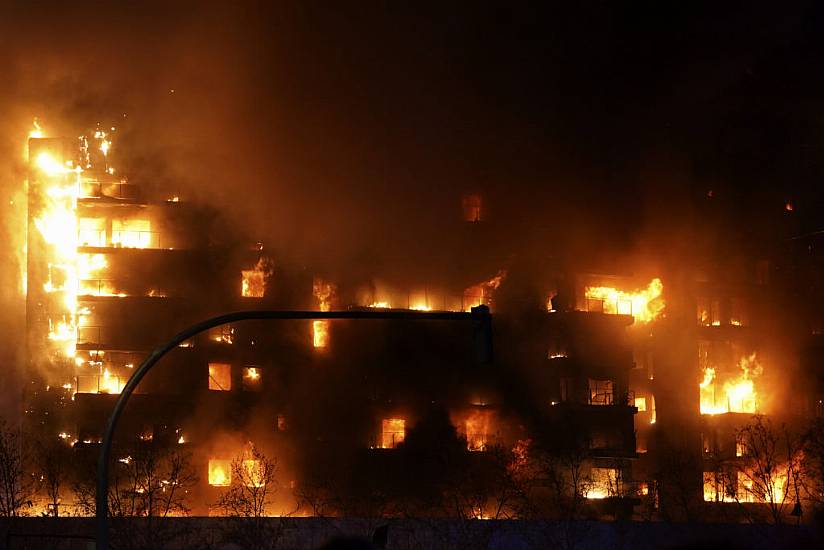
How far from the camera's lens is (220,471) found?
63.0 m

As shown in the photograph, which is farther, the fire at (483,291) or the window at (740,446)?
the window at (740,446)

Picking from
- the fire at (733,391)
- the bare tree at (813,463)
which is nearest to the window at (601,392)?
the fire at (733,391)

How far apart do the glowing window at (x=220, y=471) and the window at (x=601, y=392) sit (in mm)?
22672

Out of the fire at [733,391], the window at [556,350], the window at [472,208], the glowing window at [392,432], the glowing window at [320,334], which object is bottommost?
the glowing window at [392,432]

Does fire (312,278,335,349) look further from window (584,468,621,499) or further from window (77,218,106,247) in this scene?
window (584,468,621,499)

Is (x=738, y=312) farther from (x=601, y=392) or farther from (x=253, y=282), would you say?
(x=253, y=282)

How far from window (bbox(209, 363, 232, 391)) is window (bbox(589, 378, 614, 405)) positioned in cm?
2227

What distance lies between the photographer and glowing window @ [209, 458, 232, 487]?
205 feet

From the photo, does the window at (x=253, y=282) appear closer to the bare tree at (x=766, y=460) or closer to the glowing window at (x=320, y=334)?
the glowing window at (x=320, y=334)

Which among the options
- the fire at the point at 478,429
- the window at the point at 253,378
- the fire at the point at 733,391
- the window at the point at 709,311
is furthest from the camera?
the fire at the point at 733,391

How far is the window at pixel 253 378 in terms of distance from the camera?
64812mm

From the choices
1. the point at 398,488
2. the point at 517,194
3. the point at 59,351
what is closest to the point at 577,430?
the point at 398,488

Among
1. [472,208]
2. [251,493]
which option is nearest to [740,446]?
[472,208]

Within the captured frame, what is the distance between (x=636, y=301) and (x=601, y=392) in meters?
8.80
